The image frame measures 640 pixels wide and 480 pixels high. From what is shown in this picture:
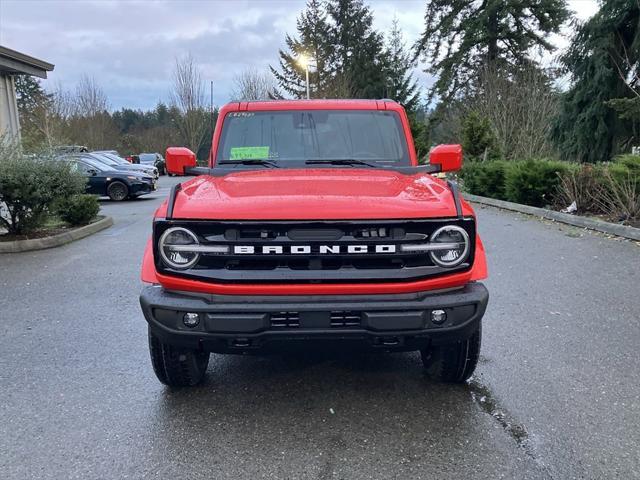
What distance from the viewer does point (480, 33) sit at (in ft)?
95.2

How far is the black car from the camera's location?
55.3 feet

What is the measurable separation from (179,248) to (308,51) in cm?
3938

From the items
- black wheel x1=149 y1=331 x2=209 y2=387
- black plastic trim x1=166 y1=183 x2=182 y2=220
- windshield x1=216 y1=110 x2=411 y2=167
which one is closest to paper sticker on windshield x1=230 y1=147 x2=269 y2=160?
windshield x1=216 y1=110 x2=411 y2=167

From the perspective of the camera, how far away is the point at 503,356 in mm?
3844

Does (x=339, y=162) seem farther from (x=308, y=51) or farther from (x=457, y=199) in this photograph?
(x=308, y=51)

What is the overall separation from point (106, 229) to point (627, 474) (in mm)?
10515

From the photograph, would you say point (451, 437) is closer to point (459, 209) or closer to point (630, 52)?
point (459, 209)

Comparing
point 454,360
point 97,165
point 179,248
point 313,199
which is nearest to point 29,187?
point 179,248

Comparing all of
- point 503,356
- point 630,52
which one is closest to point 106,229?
point 503,356

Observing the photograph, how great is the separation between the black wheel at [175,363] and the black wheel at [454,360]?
4.89ft

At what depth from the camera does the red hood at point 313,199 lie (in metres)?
2.65

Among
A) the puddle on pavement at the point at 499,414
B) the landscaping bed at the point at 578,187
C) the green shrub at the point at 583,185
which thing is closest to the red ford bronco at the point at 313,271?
the puddle on pavement at the point at 499,414

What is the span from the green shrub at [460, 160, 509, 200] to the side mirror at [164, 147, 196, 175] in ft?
37.0

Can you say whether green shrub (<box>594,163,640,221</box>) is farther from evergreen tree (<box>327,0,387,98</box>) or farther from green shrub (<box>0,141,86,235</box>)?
evergreen tree (<box>327,0,387,98</box>)
